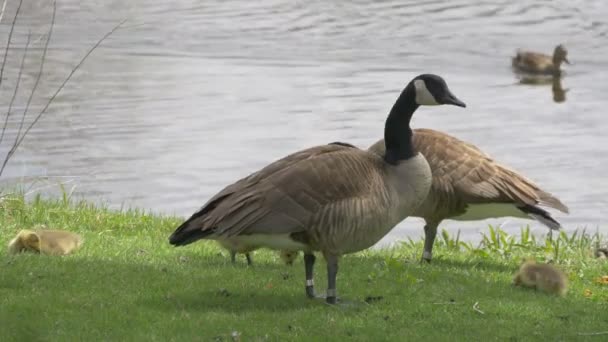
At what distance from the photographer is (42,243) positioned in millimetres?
10078

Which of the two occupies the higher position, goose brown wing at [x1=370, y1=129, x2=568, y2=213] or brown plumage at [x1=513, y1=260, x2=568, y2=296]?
goose brown wing at [x1=370, y1=129, x2=568, y2=213]

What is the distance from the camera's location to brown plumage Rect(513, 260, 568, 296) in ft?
31.4

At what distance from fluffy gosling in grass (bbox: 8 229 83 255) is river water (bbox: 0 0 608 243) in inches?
117

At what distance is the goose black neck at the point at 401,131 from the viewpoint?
9.00 metres

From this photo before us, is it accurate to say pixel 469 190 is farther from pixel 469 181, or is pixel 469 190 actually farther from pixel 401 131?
Result: pixel 401 131

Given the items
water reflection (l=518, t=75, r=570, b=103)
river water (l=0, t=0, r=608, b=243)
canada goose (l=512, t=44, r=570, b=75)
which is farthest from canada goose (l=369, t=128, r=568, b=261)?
canada goose (l=512, t=44, r=570, b=75)

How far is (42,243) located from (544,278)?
13.1 ft

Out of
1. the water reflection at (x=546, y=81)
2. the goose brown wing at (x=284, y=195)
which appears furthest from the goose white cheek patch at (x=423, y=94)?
the water reflection at (x=546, y=81)

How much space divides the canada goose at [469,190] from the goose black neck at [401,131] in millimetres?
1570

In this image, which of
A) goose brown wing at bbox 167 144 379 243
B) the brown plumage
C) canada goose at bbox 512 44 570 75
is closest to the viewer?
goose brown wing at bbox 167 144 379 243

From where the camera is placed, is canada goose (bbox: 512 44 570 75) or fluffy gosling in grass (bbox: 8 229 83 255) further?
canada goose (bbox: 512 44 570 75)

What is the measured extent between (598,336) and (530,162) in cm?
856

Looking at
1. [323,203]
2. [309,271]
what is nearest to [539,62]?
[309,271]

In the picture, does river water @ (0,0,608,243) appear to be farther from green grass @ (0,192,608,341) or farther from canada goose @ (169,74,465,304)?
canada goose @ (169,74,465,304)
